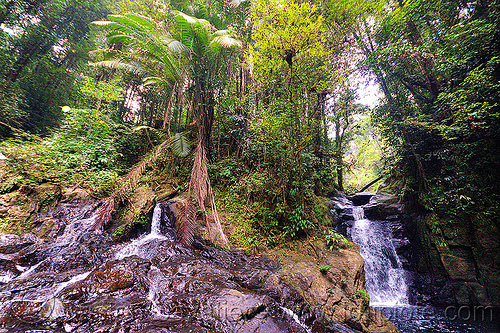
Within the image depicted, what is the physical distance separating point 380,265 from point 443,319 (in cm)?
196

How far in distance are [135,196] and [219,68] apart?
15.7 feet

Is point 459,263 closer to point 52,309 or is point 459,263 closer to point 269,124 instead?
point 269,124

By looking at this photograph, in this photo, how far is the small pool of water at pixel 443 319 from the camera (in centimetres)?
490

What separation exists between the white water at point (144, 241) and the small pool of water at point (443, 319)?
698cm

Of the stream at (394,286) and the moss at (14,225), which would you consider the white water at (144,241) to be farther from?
the stream at (394,286)

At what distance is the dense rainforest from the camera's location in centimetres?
481

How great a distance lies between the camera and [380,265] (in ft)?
23.4

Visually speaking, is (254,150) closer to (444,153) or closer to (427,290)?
(444,153)

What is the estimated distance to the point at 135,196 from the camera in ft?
18.3

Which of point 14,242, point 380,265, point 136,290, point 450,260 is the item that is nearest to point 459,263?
point 450,260

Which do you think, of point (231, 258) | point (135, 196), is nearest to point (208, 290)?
point (231, 258)

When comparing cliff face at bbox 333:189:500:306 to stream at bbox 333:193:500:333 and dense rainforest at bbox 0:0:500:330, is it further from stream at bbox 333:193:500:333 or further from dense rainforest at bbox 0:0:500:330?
stream at bbox 333:193:500:333

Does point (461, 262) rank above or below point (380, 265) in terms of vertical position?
above

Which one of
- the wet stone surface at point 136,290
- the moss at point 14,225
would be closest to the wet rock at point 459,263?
the wet stone surface at point 136,290
